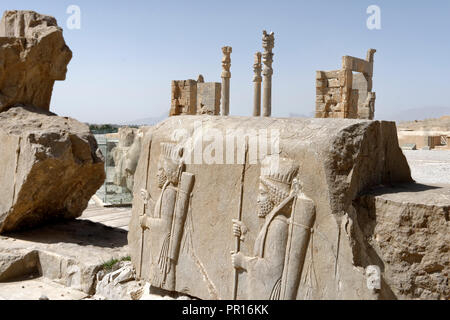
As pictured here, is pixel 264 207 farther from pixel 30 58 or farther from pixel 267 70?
pixel 267 70

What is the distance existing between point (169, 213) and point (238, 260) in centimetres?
71

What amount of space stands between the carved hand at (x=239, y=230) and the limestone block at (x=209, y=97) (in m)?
10.8

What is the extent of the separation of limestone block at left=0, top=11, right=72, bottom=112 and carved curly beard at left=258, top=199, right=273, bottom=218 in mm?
3896

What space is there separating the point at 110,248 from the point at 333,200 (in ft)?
9.19

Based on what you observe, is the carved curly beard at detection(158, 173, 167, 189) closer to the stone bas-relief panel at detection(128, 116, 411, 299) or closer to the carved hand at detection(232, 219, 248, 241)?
the stone bas-relief panel at detection(128, 116, 411, 299)

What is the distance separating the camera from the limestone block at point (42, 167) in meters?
4.49

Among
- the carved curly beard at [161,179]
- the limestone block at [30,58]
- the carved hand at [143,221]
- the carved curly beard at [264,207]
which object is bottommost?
the carved hand at [143,221]

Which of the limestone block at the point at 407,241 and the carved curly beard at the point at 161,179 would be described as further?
the carved curly beard at the point at 161,179

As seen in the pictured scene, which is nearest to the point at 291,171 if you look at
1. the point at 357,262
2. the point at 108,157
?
the point at 357,262

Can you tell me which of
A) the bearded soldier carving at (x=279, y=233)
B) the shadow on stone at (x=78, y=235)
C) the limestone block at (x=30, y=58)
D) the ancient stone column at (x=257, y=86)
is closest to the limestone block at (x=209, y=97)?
the ancient stone column at (x=257, y=86)

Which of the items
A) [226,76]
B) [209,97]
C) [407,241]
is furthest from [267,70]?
[407,241]

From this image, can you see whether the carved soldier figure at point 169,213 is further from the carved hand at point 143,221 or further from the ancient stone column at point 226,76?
the ancient stone column at point 226,76

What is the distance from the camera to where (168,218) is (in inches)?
127

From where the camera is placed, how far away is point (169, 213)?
3221 millimetres
